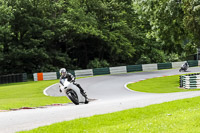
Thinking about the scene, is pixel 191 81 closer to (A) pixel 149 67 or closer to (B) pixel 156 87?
(B) pixel 156 87

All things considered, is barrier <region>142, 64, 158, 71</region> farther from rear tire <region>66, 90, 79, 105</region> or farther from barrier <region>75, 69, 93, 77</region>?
rear tire <region>66, 90, 79, 105</region>

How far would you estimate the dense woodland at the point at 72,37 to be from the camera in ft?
118

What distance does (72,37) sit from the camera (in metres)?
41.6

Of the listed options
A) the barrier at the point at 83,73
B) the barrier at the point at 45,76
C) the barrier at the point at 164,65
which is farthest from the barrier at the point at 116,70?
the barrier at the point at 45,76

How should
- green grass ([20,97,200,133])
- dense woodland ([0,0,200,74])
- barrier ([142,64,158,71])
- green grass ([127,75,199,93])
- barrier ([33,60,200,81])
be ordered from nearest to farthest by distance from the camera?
green grass ([20,97,200,133]), green grass ([127,75,199,93]), barrier ([33,60,200,81]), dense woodland ([0,0,200,74]), barrier ([142,64,158,71])

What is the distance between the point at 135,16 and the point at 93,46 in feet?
24.9

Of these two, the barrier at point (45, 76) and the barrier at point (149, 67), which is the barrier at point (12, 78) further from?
the barrier at point (149, 67)

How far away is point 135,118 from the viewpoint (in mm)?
9648

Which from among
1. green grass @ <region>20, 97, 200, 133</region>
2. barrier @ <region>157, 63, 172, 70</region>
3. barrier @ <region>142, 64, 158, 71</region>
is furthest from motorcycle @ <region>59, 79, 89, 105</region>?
barrier @ <region>157, 63, 172, 70</region>

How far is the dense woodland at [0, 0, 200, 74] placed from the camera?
36.0 metres

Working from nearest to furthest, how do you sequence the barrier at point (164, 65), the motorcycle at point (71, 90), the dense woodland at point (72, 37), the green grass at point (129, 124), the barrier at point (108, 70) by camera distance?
the green grass at point (129, 124), the motorcycle at point (71, 90), the barrier at point (108, 70), the dense woodland at point (72, 37), the barrier at point (164, 65)

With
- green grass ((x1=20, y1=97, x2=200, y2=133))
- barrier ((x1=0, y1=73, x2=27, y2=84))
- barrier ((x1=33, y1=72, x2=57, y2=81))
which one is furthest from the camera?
barrier ((x1=33, y1=72, x2=57, y2=81))

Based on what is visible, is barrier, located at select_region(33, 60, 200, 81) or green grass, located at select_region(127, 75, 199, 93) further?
barrier, located at select_region(33, 60, 200, 81)

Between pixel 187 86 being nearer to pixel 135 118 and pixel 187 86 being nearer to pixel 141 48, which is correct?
pixel 135 118
